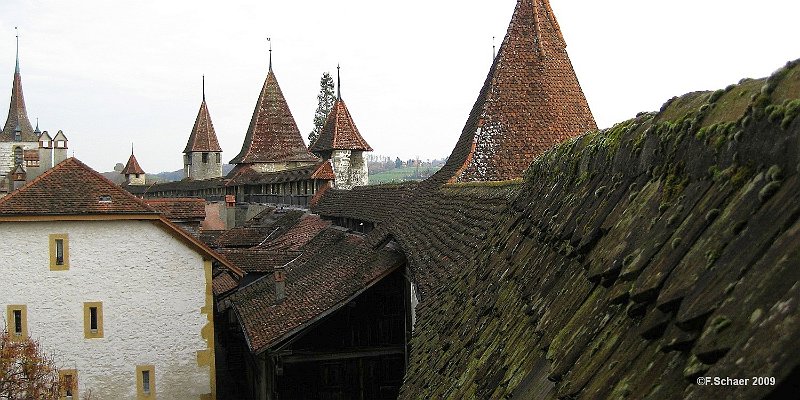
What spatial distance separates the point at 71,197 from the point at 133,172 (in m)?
59.8

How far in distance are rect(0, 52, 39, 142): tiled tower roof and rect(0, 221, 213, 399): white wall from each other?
67385 millimetres

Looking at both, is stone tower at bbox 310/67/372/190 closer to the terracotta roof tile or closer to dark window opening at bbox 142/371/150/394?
the terracotta roof tile

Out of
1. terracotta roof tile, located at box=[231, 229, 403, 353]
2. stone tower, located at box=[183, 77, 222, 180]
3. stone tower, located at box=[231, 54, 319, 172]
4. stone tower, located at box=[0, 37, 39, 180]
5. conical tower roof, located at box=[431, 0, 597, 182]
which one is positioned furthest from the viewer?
stone tower, located at box=[0, 37, 39, 180]

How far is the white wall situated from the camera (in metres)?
18.2

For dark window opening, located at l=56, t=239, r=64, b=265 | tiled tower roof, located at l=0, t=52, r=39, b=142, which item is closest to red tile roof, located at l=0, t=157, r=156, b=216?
dark window opening, located at l=56, t=239, r=64, b=265

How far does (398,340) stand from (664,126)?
540 inches

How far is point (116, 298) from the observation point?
1873cm

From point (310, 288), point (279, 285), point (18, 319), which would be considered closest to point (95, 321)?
point (18, 319)

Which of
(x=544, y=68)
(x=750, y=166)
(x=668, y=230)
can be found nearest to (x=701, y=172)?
(x=668, y=230)

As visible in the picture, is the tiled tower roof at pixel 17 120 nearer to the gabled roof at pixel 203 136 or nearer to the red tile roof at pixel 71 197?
the gabled roof at pixel 203 136

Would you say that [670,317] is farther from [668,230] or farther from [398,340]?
[398,340]

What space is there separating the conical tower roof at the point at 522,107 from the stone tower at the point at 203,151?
2005 inches

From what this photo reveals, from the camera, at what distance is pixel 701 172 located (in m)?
2.42

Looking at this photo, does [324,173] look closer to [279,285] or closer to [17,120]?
[279,285]
